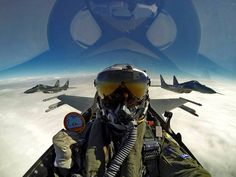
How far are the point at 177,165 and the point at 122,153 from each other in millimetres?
445

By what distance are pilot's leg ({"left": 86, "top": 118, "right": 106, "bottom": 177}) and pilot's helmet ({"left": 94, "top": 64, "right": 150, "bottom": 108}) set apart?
31cm

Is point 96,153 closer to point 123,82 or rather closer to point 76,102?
point 123,82

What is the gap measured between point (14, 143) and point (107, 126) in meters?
11.3

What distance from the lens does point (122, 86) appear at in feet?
7.02

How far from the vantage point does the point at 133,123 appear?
1903 millimetres

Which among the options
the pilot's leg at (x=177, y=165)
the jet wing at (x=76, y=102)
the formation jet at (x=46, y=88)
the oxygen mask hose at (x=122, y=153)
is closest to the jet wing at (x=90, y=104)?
the jet wing at (x=76, y=102)

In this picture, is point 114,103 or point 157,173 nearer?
point 157,173

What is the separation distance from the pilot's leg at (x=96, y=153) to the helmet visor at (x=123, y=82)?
1.38ft

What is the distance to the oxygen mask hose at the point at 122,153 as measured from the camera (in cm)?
161

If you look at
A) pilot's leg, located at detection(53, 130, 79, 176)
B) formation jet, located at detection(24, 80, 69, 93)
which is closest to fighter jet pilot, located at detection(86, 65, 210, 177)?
pilot's leg, located at detection(53, 130, 79, 176)

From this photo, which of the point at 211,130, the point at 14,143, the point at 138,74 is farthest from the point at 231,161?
the point at 14,143

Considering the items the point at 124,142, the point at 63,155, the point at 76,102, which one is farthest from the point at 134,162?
the point at 76,102

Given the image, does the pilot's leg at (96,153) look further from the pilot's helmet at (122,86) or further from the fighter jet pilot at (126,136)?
the pilot's helmet at (122,86)

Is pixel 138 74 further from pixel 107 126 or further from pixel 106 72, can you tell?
pixel 107 126
